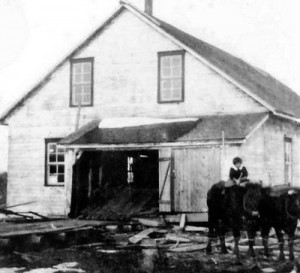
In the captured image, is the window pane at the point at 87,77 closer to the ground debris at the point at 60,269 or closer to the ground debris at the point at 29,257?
the ground debris at the point at 29,257

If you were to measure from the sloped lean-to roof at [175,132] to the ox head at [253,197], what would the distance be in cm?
406

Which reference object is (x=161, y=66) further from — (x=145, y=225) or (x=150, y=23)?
(x=145, y=225)

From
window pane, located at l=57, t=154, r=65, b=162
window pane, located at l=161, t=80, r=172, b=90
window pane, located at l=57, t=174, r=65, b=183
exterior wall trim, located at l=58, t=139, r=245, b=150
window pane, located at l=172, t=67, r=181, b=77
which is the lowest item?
window pane, located at l=57, t=174, r=65, b=183

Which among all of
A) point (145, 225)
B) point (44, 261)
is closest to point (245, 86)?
A: point (145, 225)

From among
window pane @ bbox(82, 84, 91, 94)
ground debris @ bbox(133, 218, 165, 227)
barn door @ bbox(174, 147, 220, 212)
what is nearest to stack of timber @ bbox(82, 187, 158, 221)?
ground debris @ bbox(133, 218, 165, 227)

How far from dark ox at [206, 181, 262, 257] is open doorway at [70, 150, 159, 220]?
4687mm

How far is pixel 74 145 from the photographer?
17.8 meters

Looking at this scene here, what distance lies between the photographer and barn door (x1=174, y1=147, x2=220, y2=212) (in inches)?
644

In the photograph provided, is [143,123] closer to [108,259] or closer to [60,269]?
[108,259]

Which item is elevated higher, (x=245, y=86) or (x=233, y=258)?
(x=245, y=86)

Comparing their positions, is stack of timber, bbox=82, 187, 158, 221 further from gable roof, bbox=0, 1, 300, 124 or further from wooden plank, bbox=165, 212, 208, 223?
gable roof, bbox=0, 1, 300, 124

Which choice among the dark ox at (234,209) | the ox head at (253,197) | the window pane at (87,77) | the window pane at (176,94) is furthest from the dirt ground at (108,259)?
the window pane at (87,77)

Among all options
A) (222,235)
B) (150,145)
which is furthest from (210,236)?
(150,145)

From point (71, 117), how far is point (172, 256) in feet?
32.0
